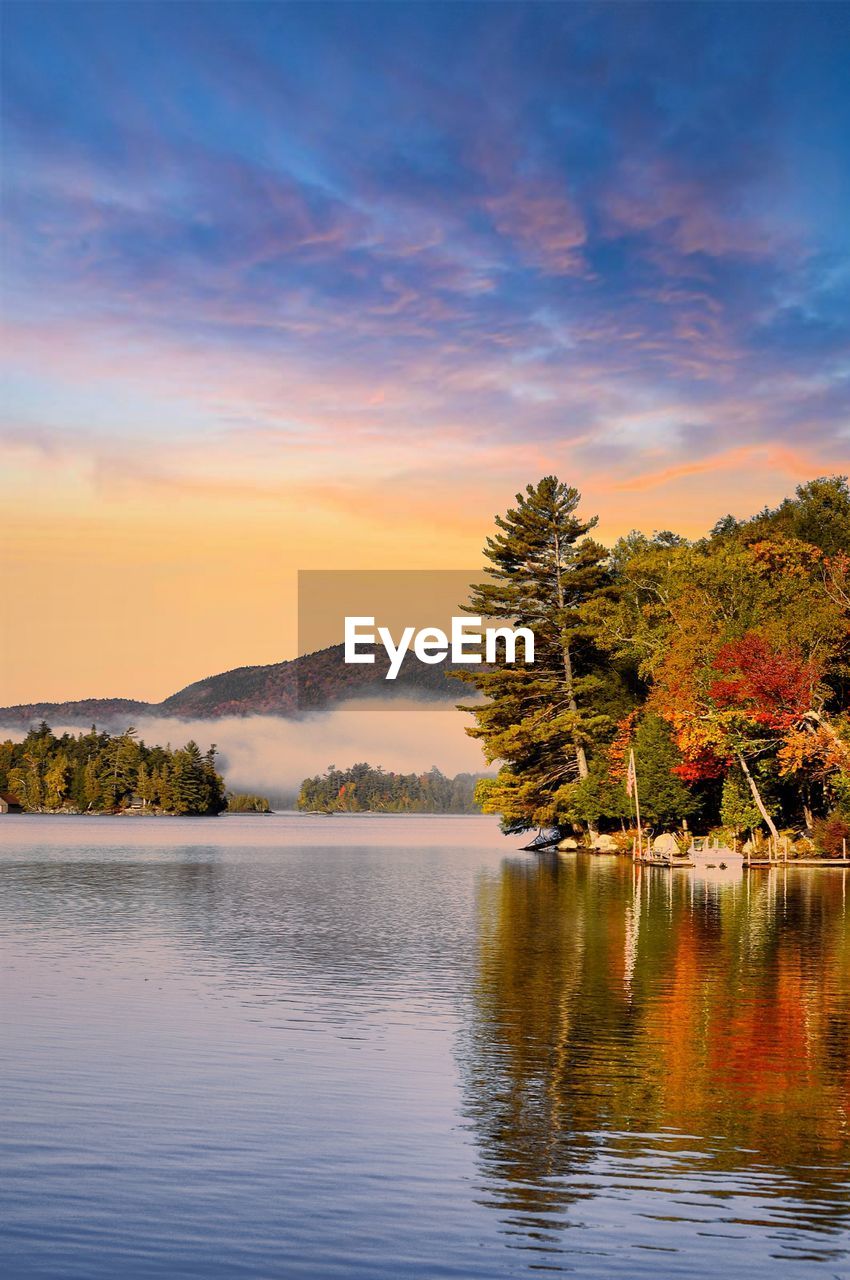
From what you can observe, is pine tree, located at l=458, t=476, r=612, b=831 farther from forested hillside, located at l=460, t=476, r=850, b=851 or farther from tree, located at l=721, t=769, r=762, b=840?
tree, located at l=721, t=769, r=762, b=840

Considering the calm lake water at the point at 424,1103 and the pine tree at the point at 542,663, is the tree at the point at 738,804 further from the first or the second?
the calm lake water at the point at 424,1103

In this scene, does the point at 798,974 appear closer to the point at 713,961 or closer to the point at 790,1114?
the point at 713,961

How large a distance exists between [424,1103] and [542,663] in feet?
216

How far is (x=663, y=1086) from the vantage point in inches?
553

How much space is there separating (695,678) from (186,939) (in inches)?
1393

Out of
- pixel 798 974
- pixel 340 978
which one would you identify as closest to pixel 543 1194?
pixel 340 978

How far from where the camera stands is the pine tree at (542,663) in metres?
75.4

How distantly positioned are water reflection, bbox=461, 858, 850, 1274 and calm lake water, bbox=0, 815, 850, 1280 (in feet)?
0.15

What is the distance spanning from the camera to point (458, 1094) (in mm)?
13742

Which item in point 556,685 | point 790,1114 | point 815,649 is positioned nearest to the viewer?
point 790,1114

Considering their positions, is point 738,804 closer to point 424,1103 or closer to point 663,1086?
point 663,1086

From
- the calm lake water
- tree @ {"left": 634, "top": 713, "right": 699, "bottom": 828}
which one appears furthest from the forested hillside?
the calm lake water

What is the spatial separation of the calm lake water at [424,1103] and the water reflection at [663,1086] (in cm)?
4

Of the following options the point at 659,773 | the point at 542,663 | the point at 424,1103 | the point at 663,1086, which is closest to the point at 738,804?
the point at 659,773
